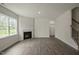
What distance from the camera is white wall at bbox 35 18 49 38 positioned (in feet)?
26.7

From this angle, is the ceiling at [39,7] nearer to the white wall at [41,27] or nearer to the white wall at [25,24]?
the white wall at [25,24]

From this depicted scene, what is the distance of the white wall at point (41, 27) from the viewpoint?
320 inches

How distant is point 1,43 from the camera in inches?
141

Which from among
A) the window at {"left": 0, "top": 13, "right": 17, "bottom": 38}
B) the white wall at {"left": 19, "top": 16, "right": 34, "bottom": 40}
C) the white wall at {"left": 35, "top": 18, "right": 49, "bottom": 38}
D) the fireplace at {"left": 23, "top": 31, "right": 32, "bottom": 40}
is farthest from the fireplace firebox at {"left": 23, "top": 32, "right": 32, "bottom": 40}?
the window at {"left": 0, "top": 13, "right": 17, "bottom": 38}

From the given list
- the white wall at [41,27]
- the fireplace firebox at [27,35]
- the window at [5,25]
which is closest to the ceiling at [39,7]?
the window at [5,25]

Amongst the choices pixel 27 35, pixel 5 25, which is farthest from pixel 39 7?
pixel 27 35

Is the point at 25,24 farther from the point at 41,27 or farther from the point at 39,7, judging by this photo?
the point at 39,7

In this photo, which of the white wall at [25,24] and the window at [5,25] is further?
the white wall at [25,24]

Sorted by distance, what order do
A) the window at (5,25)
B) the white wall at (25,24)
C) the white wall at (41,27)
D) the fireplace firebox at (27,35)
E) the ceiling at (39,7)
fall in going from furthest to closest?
the white wall at (41,27) → the fireplace firebox at (27,35) → the white wall at (25,24) → the window at (5,25) → the ceiling at (39,7)

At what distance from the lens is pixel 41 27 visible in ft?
27.5
